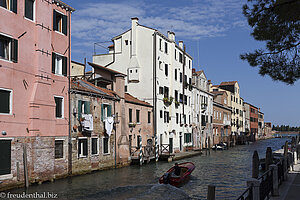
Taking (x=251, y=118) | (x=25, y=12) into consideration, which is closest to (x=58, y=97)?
(x=25, y=12)

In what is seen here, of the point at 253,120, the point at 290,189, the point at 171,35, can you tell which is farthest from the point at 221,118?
the point at 290,189

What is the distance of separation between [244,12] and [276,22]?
1.36m

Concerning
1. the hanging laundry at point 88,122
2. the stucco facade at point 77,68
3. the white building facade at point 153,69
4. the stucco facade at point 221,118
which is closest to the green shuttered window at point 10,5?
the hanging laundry at point 88,122

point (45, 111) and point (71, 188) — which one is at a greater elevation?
point (45, 111)

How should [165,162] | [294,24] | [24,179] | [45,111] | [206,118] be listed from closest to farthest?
[294,24], [24,179], [45,111], [165,162], [206,118]

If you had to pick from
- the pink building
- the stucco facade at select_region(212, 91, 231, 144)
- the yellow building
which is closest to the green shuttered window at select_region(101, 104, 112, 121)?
the pink building

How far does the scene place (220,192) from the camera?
61.3ft

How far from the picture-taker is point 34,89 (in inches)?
787

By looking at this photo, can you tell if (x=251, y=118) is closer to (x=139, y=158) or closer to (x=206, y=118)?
(x=206, y=118)

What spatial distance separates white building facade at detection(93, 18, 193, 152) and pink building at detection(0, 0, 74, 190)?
48.0 feet

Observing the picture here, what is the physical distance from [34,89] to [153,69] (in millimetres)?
18912

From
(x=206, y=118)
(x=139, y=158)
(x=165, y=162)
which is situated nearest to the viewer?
(x=139, y=158)

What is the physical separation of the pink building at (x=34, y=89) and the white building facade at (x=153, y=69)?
14629mm

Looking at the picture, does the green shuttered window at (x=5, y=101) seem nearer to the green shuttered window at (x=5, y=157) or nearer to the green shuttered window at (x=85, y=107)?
the green shuttered window at (x=5, y=157)
